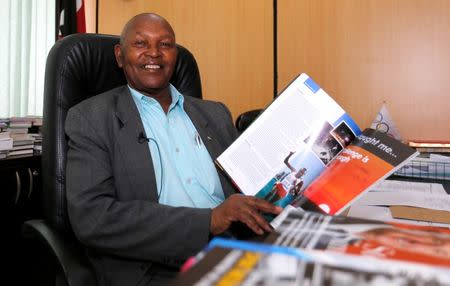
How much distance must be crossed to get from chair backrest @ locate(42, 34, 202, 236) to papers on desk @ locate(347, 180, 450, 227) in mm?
781

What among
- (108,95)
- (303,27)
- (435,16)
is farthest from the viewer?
(303,27)

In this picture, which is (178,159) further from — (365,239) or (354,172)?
(365,239)

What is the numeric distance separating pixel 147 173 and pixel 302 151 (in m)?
0.45

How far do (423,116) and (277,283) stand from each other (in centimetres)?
202

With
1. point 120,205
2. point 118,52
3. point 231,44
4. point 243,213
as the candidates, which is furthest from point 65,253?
point 231,44

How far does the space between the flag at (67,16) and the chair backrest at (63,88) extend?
50.5 inches

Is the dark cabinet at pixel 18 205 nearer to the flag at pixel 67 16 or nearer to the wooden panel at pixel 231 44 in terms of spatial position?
the flag at pixel 67 16

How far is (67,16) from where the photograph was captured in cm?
236

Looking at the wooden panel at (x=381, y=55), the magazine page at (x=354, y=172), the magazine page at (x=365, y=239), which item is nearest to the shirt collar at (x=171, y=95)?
Result: the magazine page at (x=354, y=172)

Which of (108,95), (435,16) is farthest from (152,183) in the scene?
(435,16)

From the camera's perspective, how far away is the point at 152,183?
1.08 m

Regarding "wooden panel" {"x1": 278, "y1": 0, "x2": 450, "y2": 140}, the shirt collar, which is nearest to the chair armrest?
the shirt collar

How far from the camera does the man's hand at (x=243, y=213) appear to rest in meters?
0.78

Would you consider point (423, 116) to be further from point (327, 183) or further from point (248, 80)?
point (327, 183)
